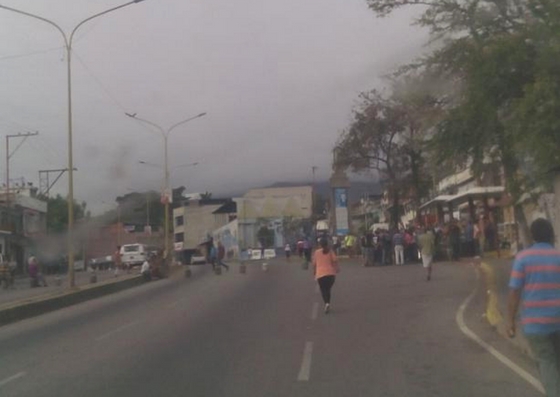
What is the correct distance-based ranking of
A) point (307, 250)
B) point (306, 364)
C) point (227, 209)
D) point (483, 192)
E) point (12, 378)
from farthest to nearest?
point (227, 209) < point (307, 250) < point (483, 192) < point (12, 378) < point (306, 364)

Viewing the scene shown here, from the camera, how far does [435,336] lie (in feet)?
49.9

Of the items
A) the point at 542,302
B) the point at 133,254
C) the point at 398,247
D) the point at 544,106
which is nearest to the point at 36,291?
the point at 398,247

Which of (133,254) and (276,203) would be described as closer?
(133,254)

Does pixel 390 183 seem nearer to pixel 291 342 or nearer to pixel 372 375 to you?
pixel 291 342

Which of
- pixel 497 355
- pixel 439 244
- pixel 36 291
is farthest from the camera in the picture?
pixel 439 244

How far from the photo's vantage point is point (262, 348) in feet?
47.3

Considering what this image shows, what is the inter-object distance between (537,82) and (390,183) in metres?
30.8

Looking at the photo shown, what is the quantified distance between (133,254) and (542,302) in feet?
168

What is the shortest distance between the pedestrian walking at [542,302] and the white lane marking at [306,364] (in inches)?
173

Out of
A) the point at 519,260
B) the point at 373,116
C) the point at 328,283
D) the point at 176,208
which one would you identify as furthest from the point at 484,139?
the point at 176,208

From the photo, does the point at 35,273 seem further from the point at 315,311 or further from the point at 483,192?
the point at 315,311

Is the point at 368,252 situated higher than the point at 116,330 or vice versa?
the point at 368,252

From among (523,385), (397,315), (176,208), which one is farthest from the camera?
(176,208)

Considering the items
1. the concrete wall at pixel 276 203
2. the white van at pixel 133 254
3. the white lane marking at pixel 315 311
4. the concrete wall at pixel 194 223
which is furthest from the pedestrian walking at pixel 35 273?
the concrete wall at pixel 194 223
